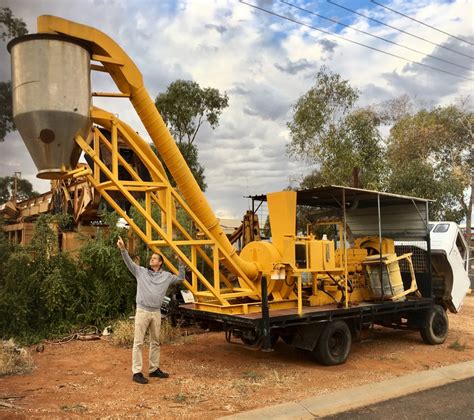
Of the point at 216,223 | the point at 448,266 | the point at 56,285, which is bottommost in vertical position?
the point at 56,285

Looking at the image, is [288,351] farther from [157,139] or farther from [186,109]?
[186,109]

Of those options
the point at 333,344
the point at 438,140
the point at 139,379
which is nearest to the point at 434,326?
the point at 333,344

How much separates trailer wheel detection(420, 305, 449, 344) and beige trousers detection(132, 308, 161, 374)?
581 centimetres

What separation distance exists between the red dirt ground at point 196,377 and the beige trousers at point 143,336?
24cm

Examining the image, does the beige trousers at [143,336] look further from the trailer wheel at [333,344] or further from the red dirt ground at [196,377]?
the trailer wheel at [333,344]

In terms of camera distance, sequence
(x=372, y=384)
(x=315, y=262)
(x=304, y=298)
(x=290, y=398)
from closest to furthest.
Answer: (x=290, y=398)
(x=372, y=384)
(x=315, y=262)
(x=304, y=298)

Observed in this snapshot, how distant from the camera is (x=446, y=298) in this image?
11195 millimetres

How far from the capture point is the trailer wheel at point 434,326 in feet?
33.2

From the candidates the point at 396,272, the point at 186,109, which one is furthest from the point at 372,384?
the point at 186,109

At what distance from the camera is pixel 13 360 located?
7504mm

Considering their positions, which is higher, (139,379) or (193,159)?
(193,159)

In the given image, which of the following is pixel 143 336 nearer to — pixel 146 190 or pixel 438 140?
pixel 146 190

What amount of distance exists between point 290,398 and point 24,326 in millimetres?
5761

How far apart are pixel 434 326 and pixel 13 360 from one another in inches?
314
